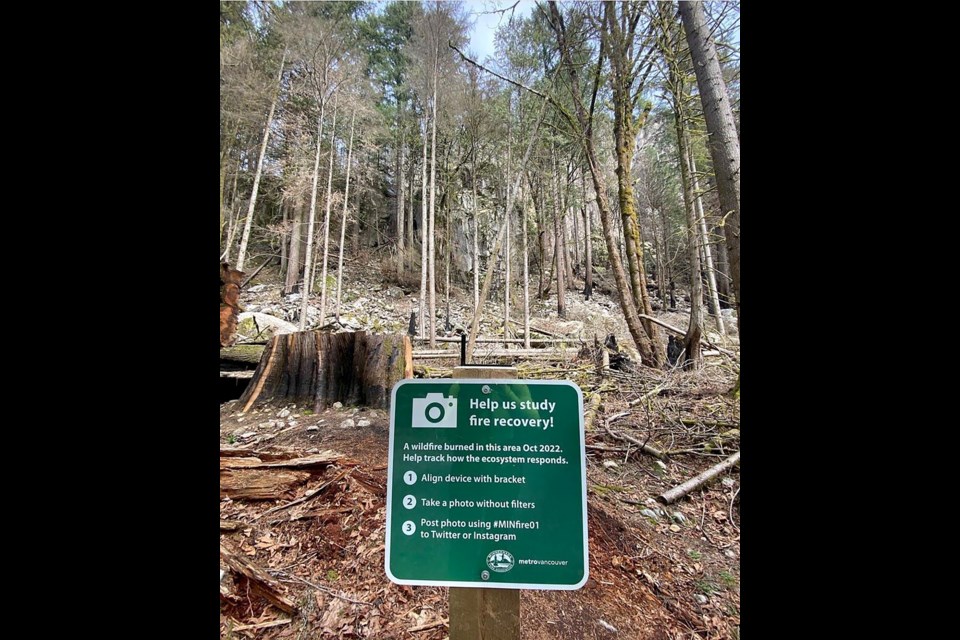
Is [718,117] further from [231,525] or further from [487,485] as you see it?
[231,525]

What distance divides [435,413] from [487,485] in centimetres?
23

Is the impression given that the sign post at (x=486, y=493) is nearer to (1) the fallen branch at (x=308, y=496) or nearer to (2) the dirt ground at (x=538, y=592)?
(2) the dirt ground at (x=538, y=592)

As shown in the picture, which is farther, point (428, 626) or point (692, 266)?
point (692, 266)

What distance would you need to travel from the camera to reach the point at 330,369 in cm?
300

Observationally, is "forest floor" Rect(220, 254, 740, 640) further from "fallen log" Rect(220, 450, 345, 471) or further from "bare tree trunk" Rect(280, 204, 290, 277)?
"bare tree trunk" Rect(280, 204, 290, 277)

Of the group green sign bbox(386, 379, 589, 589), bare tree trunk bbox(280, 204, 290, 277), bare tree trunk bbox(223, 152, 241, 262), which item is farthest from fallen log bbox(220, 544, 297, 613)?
bare tree trunk bbox(280, 204, 290, 277)

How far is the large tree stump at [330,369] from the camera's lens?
295 centimetres

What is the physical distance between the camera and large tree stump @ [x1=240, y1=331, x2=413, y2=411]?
2947 millimetres

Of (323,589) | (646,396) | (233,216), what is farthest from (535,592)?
(233,216)

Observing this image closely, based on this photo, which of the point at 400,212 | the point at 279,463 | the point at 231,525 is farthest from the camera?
the point at 400,212

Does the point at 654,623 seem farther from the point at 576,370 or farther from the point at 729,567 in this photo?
the point at 576,370

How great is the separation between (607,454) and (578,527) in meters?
1.83

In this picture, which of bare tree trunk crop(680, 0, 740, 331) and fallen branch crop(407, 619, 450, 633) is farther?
bare tree trunk crop(680, 0, 740, 331)

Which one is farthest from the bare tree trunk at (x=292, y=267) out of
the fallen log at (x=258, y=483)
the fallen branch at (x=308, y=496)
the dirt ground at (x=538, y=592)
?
the fallen branch at (x=308, y=496)
